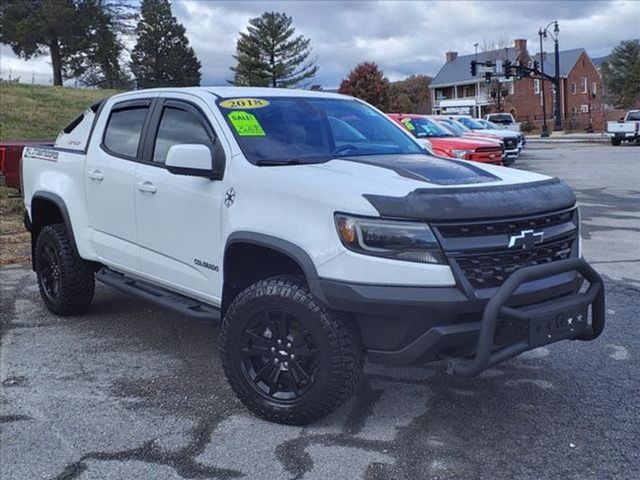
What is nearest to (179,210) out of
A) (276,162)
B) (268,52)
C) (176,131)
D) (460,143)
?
(176,131)

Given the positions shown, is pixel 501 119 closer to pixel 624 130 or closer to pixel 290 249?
pixel 624 130

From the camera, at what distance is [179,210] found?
4410 millimetres

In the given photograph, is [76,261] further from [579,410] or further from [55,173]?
[579,410]

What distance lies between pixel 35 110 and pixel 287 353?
24816mm

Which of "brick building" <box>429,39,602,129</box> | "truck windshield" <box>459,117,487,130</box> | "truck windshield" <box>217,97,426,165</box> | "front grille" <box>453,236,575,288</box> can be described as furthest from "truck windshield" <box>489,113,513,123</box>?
"front grille" <box>453,236,575,288</box>

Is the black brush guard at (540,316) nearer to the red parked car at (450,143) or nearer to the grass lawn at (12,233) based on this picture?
the grass lawn at (12,233)

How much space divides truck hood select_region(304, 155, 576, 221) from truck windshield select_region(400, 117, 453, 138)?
11796 millimetres

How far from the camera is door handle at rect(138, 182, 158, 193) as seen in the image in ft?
15.1

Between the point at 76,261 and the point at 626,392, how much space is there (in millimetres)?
4210

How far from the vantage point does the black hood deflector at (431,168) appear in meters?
3.74

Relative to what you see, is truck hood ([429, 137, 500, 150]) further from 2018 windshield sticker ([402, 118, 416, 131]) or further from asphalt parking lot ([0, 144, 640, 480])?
asphalt parking lot ([0, 144, 640, 480])

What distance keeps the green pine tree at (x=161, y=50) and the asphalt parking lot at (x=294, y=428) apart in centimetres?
7438

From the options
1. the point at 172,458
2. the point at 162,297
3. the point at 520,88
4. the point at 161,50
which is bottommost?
the point at 172,458

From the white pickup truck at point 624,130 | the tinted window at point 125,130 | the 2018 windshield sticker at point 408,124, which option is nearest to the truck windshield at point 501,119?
the white pickup truck at point 624,130
